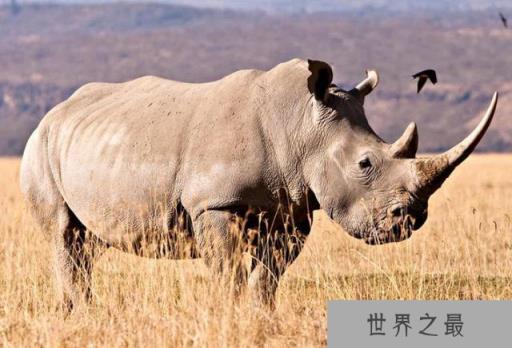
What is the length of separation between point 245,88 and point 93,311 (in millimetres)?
1827

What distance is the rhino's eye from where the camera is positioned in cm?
862

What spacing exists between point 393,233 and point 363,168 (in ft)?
1.58

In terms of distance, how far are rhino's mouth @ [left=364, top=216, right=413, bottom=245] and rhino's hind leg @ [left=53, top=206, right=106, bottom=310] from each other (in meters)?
2.49

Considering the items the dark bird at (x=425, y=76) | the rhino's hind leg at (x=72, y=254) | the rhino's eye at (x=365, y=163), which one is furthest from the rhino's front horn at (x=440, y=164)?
the rhino's hind leg at (x=72, y=254)

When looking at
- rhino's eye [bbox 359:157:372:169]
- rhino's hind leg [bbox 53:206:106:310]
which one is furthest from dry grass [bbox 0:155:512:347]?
rhino's eye [bbox 359:157:372:169]

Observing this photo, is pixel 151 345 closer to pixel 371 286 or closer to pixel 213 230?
pixel 213 230

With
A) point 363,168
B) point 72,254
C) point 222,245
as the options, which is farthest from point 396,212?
point 72,254

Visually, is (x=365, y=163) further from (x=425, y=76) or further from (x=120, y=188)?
(x=120, y=188)

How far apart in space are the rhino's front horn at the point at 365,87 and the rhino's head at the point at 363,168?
91 millimetres

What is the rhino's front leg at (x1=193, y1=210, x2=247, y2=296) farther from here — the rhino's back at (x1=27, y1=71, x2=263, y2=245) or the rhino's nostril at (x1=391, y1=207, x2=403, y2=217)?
the rhino's nostril at (x1=391, y1=207, x2=403, y2=217)

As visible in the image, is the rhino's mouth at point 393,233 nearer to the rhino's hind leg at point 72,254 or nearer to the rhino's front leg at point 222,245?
the rhino's front leg at point 222,245

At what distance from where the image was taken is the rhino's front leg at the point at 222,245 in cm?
862

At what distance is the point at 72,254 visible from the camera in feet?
33.7

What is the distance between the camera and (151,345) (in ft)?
23.7
